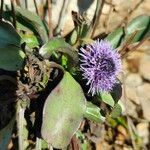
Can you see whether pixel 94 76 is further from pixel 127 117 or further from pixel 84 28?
pixel 127 117

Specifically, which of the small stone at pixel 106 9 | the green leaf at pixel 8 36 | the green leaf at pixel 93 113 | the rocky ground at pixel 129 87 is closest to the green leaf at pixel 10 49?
the green leaf at pixel 8 36

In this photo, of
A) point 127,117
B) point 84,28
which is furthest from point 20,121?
point 127,117

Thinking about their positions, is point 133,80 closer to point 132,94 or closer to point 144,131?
point 132,94

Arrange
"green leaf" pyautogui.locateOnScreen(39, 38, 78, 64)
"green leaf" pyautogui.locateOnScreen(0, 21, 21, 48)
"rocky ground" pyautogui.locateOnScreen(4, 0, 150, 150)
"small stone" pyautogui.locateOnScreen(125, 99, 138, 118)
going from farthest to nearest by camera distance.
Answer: "small stone" pyautogui.locateOnScreen(125, 99, 138, 118) < "rocky ground" pyautogui.locateOnScreen(4, 0, 150, 150) < "green leaf" pyautogui.locateOnScreen(0, 21, 21, 48) < "green leaf" pyautogui.locateOnScreen(39, 38, 78, 64)

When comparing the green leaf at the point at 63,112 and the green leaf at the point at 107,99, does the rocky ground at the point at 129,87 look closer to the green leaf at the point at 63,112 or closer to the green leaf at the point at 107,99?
the green leaf at the point at 107,99

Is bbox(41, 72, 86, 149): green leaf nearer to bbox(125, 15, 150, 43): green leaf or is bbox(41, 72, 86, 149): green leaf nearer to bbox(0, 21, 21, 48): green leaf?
bbox(0, 21, 21, 48): green leaf

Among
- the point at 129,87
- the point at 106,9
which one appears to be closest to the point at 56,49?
the point at 106,9

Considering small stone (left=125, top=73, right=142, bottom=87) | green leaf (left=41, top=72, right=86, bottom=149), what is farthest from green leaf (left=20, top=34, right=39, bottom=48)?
small stone (left=125, top=73, right=142, bottom=87)
